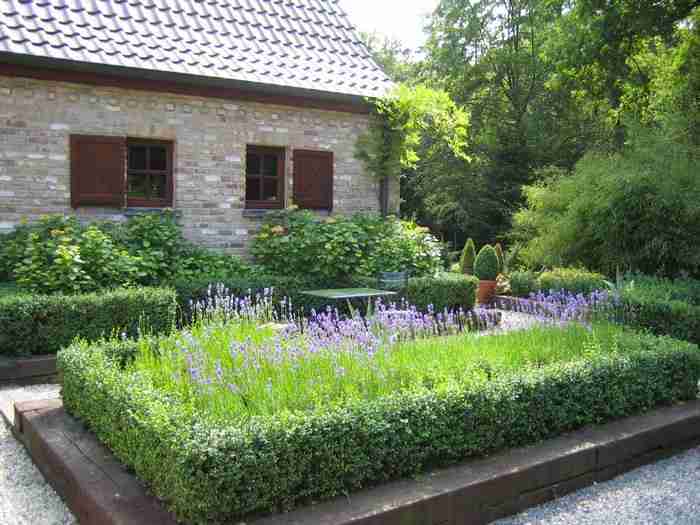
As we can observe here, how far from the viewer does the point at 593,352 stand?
226 inches

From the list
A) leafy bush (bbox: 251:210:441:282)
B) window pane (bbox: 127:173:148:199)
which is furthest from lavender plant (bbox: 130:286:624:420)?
window pane (bbox: 127:173:148:199)

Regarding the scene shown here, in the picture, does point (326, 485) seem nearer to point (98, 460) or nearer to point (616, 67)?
point (98, 460)

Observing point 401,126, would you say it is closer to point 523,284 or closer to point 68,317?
point 523,284

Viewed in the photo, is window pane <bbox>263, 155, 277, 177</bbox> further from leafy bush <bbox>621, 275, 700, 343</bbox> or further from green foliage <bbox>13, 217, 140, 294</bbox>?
leafy bush <bbox>621, 275, 700, 343</bbox>

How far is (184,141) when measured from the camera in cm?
1062

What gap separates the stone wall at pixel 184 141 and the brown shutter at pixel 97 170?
11cm

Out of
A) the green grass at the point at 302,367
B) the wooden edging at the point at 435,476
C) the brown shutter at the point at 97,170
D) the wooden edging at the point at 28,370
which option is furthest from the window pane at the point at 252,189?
the wooden edging at the point at 435,476

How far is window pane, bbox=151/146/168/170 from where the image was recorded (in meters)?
10.7

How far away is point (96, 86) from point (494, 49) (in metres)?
20.5

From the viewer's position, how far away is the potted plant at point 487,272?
14648mm

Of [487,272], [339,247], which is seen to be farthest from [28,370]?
[487,272]

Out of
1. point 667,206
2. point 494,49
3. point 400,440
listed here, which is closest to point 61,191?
point 400,440

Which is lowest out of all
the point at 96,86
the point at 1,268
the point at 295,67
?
the point at 1,268

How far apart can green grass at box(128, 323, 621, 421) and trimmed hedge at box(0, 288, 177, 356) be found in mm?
1999
